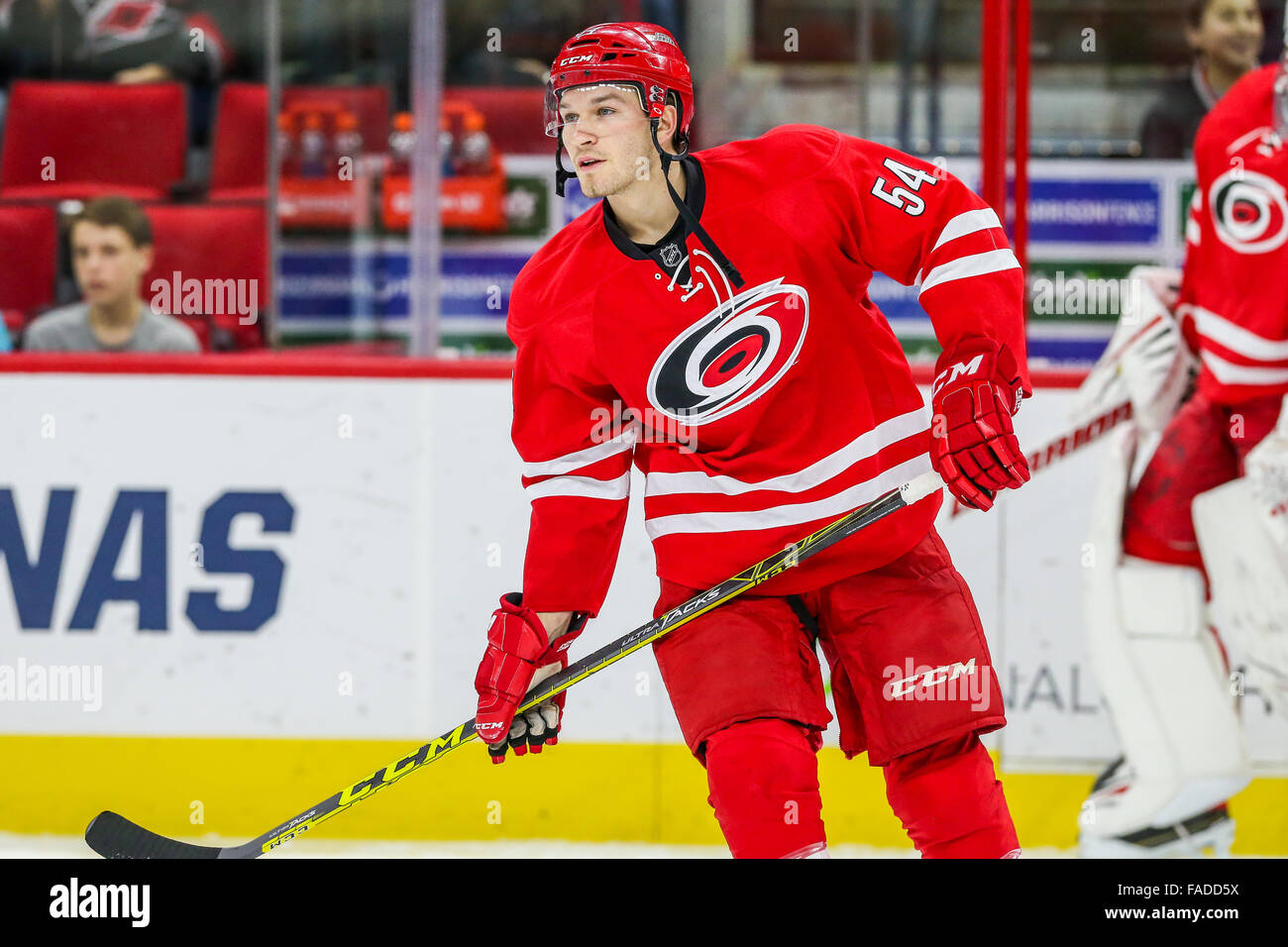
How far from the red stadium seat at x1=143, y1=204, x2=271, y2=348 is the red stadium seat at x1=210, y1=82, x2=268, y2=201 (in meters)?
0.09

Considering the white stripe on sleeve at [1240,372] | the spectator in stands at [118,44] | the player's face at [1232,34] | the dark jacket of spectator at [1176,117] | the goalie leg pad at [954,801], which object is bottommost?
the goalie leg pad at [954,801]

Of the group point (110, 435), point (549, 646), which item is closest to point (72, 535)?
point (110, 435)

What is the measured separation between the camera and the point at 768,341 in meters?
1.92

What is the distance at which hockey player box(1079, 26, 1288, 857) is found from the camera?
285 cm

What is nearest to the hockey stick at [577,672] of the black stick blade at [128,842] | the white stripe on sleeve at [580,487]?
the black stick blade at [128,842]

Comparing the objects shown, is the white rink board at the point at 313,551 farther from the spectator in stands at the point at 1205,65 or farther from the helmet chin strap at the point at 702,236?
the spectator in stands at the point at 1205,65

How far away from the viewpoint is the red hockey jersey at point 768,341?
75.4 inches

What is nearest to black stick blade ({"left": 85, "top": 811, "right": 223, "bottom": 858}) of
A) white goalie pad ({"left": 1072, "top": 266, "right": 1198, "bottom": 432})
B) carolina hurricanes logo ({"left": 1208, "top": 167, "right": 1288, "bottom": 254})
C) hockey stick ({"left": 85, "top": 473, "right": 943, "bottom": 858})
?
hockey stick ({"left": 85, "top": 473, "right": 943, "bottom": 858})

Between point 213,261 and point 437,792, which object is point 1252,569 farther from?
point 213,261

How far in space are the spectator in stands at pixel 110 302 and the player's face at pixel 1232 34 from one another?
6.75ft

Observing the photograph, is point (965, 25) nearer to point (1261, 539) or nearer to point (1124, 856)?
point (1261, 539)

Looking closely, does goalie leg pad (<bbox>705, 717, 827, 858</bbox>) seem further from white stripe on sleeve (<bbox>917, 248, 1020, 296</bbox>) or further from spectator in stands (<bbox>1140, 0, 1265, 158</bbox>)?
spectator in stands (<bbox>1140, 0, 1265, 158</bbox>)
